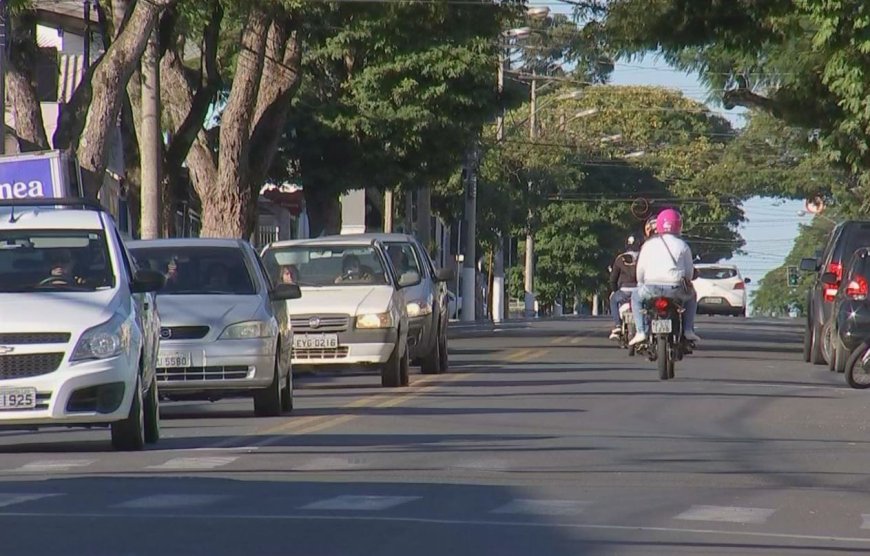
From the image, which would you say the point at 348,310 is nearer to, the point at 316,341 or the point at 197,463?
the point at 316,341

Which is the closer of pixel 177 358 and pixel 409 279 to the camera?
pixel 177 358

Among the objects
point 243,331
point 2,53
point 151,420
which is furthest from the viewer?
point 2,53

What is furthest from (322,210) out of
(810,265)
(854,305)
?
(854,305)

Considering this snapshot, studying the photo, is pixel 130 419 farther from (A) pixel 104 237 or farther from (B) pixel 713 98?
(B) pixel 713 98

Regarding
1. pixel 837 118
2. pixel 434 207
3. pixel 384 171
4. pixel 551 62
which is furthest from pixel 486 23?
pixel 551 62

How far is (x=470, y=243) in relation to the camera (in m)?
66.0

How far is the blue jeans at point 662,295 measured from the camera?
22.2 m

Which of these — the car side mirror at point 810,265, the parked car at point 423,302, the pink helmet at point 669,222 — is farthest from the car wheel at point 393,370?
the car side mirror at point 810,265

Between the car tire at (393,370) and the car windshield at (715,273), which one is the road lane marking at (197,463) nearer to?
the car tire at (393,370)

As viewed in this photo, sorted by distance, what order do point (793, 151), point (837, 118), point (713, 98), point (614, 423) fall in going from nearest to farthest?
point (614, 423) < point (837, 118) < point (713, 98) < point (793, 151)

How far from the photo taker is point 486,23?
122 feet

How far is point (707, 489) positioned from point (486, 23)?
83.0 ft

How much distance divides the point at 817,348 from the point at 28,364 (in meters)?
18.1

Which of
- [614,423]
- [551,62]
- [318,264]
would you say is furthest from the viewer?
[551,62]
